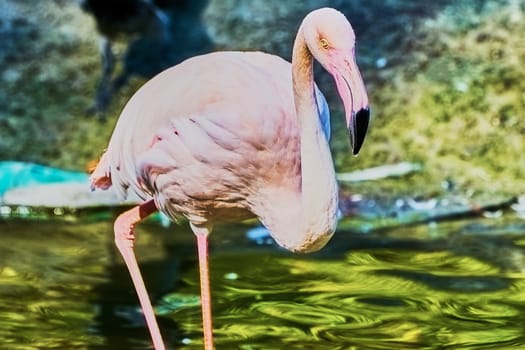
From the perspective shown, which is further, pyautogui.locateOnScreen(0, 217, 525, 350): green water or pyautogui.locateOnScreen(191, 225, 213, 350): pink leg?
pyautogui.locateOnScreen(0, 217, 525, 350): green water

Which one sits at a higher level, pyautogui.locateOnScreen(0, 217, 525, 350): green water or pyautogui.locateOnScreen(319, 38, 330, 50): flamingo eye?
pyautogui.locateOnScreen(319, 38, 330, 50): flamingo eye

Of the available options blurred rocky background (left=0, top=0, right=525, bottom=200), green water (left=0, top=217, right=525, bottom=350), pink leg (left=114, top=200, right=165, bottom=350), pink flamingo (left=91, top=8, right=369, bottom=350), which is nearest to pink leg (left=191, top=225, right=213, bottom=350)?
pink flamingo (left=91, top=8, right=369, bottom=350)

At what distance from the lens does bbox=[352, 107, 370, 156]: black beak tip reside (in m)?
3.32

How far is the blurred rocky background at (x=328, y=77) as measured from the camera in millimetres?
7281

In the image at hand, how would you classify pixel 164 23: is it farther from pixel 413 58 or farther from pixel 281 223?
pixel 281 223

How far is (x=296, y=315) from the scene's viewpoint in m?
5.07

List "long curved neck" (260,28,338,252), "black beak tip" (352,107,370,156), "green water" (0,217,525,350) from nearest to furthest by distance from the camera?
"black beak tip" (352,107,370,156)
"long curved neck" (260,28,338,252)
"green water" (0,217,525,350)

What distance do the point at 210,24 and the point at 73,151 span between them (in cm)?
145

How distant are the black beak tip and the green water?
5.09 feet

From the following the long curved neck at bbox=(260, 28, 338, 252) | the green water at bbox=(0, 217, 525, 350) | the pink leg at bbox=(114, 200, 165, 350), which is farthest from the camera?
the green water at bbox=(0, 217, 525, 350)

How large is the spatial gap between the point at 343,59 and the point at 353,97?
0.41ft

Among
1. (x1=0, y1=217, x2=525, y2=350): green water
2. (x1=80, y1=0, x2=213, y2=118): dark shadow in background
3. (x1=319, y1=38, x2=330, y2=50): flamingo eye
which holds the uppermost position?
(x1=80, y1=0, x2=213, y2=118): dark shadow in background

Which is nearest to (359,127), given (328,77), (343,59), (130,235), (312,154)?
(343,59)

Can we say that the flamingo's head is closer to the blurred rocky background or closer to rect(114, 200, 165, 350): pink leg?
rect(114, 200, 165, 350): pink leg
